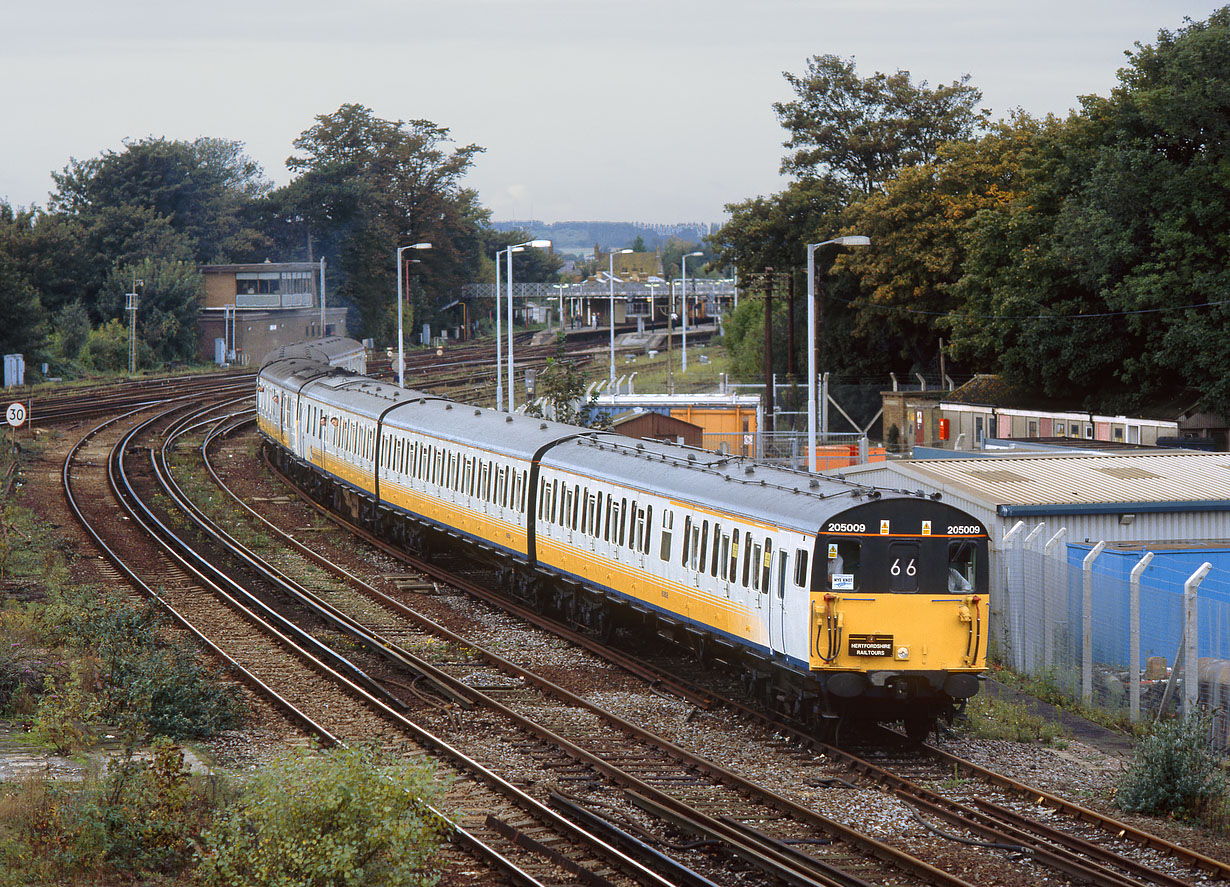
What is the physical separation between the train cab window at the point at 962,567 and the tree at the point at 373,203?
92.2 metres

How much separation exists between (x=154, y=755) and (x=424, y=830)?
5.42 meters

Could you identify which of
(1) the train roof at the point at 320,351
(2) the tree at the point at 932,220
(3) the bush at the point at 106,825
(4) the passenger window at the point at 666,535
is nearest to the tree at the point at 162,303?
(1) the train roof at the point at 320,351

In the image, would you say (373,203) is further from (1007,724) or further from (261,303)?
(1007,724)

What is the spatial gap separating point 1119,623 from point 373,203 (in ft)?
309

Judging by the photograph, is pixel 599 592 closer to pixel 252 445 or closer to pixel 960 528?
pixel 960 528

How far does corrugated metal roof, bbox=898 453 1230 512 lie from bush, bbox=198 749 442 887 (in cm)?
1488

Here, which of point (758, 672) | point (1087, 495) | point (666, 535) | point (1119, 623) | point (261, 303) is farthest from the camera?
point (261, 303)

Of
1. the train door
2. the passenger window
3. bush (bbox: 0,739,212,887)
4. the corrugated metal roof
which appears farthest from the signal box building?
bush (bbox: 0,739,212,887)

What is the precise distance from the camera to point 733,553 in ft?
59.9

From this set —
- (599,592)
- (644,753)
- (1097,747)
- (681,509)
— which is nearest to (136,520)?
(599,592)

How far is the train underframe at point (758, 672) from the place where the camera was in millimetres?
15961

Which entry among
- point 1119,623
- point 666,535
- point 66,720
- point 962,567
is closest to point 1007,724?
point 962,567

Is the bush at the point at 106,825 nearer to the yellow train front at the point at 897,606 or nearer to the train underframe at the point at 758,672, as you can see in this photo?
the yellow train front at the point at 897,606

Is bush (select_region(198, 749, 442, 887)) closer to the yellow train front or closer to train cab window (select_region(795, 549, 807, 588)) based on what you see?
the yellow train front
